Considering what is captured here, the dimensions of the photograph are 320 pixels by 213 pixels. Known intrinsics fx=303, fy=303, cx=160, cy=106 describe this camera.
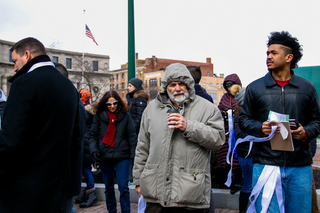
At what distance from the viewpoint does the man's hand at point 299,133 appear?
2.68 m

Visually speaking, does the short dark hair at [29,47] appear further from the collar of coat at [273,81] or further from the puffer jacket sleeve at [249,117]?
the collar of coat at [273,81]

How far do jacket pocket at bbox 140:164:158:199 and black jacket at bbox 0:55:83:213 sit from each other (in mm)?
695

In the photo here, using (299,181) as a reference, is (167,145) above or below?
above

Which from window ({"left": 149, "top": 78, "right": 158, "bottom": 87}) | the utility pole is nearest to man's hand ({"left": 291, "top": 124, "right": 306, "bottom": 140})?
the utility pole

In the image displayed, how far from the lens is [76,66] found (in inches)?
2120

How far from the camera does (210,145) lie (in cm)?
279

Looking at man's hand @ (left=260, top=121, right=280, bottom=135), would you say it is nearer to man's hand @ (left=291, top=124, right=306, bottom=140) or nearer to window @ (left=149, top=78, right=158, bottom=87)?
man's hand @ (left=291, top=124, right=306, bottom=140)

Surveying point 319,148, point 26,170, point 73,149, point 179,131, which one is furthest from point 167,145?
point 319,148

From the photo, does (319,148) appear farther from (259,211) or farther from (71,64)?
(71,64)

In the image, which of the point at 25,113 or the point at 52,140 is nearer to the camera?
the point at 25,113

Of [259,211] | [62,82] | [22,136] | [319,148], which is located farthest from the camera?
[319,148]

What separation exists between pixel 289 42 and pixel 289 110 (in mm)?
701

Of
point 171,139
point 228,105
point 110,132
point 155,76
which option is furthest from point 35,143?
point 155,76

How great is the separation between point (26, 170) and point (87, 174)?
11.0ft
